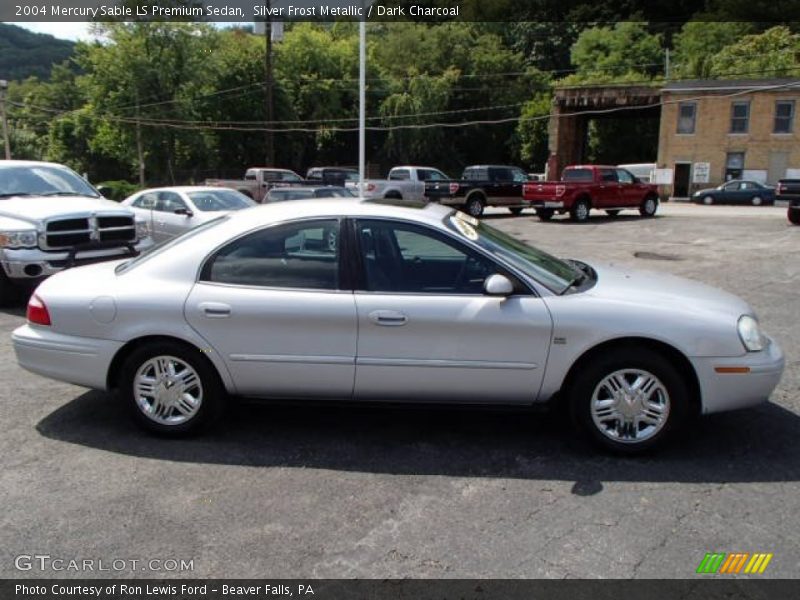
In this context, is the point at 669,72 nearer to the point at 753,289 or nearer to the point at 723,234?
the point at 723,234

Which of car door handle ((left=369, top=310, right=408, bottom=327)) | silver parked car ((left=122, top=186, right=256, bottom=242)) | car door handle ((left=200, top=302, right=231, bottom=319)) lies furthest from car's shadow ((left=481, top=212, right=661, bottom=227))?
car door handle ((left=200, top=302, right=231, bottom=319))

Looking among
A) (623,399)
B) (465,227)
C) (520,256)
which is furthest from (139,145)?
(623,399)

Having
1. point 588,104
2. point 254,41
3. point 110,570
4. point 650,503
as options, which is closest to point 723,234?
point 650,503

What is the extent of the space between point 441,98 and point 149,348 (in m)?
51.9

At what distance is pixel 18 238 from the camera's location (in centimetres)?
781

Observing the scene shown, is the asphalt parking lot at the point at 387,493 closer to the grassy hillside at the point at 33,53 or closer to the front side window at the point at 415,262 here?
the front side window at the point at 415,262

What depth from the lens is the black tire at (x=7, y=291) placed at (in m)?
8.12

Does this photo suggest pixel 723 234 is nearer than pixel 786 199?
Yes

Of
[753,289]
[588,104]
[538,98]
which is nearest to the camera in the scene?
[753,289]

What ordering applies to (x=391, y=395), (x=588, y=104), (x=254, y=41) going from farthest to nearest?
(x=254, y=41), (x=588, y=104), (x=391, y=395)

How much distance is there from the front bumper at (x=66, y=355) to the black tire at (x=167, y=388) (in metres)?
0.15

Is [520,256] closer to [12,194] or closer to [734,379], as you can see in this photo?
[734,379]

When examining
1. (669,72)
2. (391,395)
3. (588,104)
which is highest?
(669,72)

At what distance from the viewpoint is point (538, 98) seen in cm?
5828
